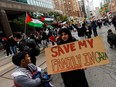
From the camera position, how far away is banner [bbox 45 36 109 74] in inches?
129

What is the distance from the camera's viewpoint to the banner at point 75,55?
328cm

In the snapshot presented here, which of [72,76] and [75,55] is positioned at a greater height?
[75,55]

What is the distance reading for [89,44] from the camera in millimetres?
3363

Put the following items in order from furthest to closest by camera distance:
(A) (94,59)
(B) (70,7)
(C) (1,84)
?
(B) (70,7), (C) (1,84), (A) (94,59)

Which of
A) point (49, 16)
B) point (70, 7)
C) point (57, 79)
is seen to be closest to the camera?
point (57, 79)

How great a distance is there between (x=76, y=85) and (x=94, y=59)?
52 cm

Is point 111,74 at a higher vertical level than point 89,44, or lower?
lower

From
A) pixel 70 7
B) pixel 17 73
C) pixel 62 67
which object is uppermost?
pixel 17 73

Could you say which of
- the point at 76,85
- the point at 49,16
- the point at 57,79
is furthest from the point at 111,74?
the point at 49,16

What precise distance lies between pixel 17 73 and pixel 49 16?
1902 inches

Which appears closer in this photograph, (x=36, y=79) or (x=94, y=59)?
(x=36, y=79)

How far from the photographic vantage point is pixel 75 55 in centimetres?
335

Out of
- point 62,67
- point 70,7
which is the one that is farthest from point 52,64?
point 70,7

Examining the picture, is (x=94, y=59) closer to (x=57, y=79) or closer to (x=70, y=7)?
(x=57, y=79)
